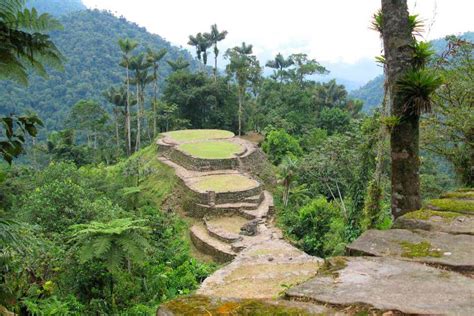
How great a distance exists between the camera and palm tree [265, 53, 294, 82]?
4659cm

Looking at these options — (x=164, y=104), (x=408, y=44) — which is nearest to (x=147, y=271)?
(x=408, y=44)

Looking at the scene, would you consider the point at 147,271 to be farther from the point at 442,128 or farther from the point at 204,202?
the point at 442,128

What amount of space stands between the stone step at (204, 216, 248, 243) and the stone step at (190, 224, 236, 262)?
179mm

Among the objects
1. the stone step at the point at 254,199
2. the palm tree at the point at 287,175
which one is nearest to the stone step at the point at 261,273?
the stone step at the point at 254,199

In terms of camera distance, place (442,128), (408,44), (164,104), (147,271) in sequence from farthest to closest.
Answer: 1. (164,104)
2. (147,271)
3. (442,128)
4. (408,44)

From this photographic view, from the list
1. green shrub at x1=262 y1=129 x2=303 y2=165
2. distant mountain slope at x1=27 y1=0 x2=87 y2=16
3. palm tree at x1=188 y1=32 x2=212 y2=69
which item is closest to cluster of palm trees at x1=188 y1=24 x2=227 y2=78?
palm tree at x1=188 y1=32 x2=212 y2=69

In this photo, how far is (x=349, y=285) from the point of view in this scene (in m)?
1.98

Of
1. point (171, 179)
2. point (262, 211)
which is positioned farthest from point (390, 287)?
point (171, 179)

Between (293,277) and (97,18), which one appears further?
(97,18)

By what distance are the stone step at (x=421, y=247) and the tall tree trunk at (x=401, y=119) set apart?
1.32 m

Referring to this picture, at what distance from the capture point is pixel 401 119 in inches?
158

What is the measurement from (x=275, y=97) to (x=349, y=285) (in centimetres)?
3740

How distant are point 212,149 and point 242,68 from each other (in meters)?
11.9

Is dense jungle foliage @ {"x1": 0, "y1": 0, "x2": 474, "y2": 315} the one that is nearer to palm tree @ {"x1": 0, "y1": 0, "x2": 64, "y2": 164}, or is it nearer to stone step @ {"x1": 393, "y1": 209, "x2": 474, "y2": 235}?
palm tree @ {"x1": 0, "y1": 0, "x2": 64, "y2": 164}
